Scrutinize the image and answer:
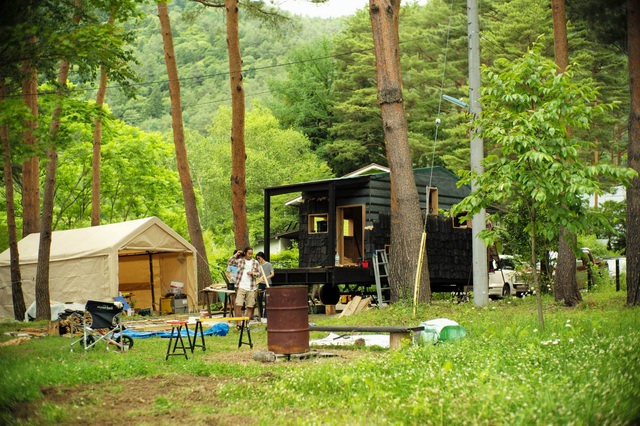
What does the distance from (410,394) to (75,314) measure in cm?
886

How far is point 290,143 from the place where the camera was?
55.2m

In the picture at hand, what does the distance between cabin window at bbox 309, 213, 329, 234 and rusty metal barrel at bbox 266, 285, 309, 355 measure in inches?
504

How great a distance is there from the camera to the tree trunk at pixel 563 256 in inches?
805

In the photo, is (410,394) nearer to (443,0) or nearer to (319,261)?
(319,261)

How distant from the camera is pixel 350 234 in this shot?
1051 inches

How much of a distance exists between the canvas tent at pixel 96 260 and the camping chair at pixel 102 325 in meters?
9.43

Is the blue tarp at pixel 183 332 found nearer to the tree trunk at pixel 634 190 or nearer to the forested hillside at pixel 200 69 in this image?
the tree trunk at pixel 634 190

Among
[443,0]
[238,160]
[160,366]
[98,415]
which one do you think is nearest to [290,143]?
[443,0]

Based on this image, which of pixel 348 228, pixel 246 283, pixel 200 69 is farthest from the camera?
pixel 200 69

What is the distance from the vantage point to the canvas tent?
23891 millimetres

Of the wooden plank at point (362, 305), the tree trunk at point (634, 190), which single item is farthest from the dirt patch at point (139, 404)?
the tree trunk at point (634, 190)

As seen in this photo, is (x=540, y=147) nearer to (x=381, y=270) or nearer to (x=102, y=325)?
(x=102, y=325)

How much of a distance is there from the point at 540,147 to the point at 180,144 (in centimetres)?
1760

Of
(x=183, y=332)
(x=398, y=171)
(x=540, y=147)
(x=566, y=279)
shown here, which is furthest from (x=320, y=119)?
(x=540, y=147)
